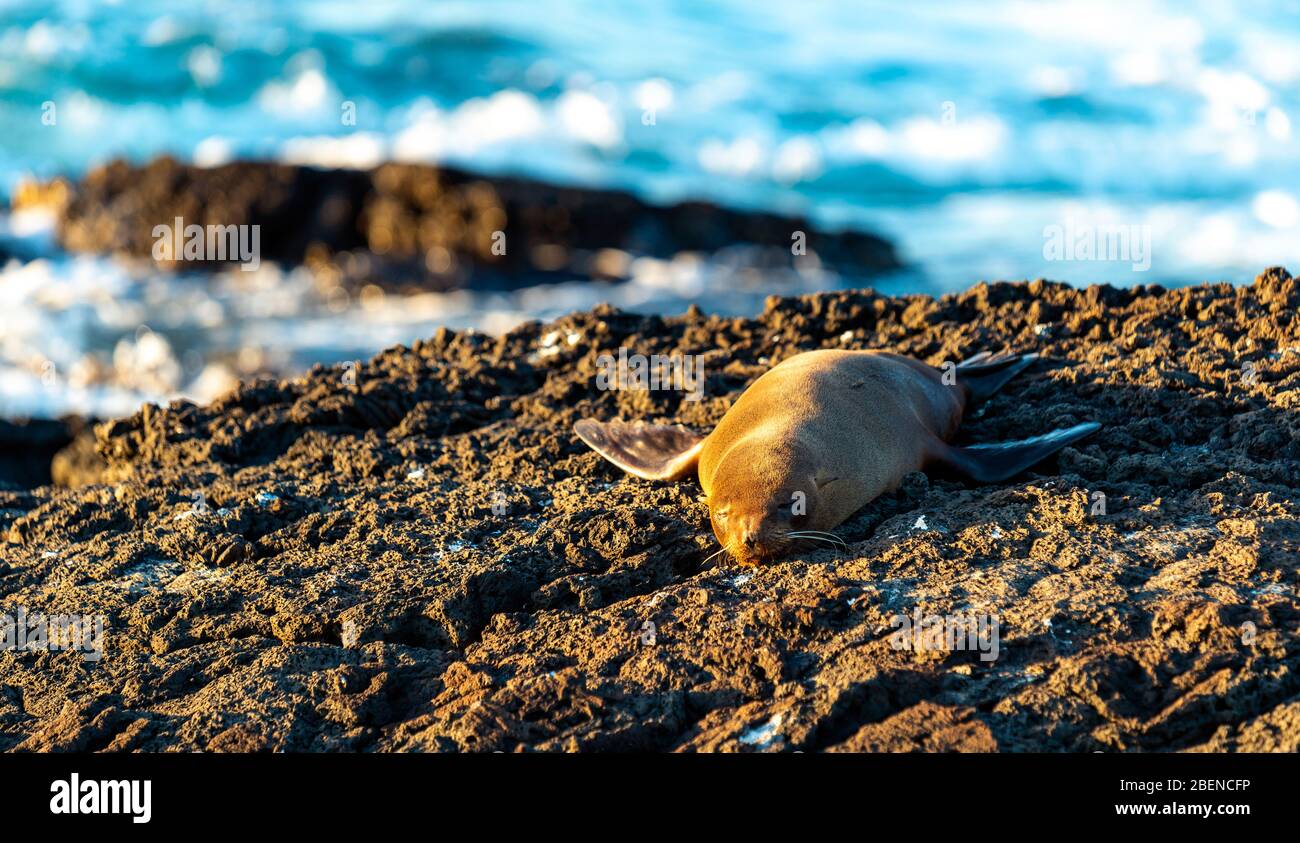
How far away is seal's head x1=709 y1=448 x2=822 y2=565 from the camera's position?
5.06 metres

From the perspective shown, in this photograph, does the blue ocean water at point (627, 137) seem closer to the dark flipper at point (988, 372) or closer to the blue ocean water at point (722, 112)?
the blue ocean water at point (722, 112)

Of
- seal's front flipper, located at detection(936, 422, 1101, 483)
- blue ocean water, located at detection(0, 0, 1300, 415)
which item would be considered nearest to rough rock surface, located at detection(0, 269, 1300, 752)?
seal's front flipper, located at detection(936, 422, 1101, 483)

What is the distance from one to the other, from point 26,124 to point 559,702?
110 ft

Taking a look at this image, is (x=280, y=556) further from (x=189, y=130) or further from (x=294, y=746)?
(x=189, y=130)

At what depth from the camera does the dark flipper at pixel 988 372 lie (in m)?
6.75

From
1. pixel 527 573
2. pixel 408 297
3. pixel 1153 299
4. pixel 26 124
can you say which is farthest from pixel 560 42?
pixel 527 573

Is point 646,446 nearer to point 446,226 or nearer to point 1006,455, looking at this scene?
point 1006,455

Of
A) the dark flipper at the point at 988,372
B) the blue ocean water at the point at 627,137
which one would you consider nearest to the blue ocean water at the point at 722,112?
the blue ocean water at the point at 627,137

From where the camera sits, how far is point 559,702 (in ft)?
13.9

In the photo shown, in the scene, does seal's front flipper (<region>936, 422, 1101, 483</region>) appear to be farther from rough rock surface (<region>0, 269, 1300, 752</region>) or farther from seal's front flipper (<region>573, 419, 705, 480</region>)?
seal's front flipper (<region>573, 419, 705, 480</region>)

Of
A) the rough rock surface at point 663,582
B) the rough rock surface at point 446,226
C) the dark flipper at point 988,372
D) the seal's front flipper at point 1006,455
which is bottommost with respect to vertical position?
the rough rock surface at point 663,582

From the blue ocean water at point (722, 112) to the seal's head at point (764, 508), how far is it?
658 inches
